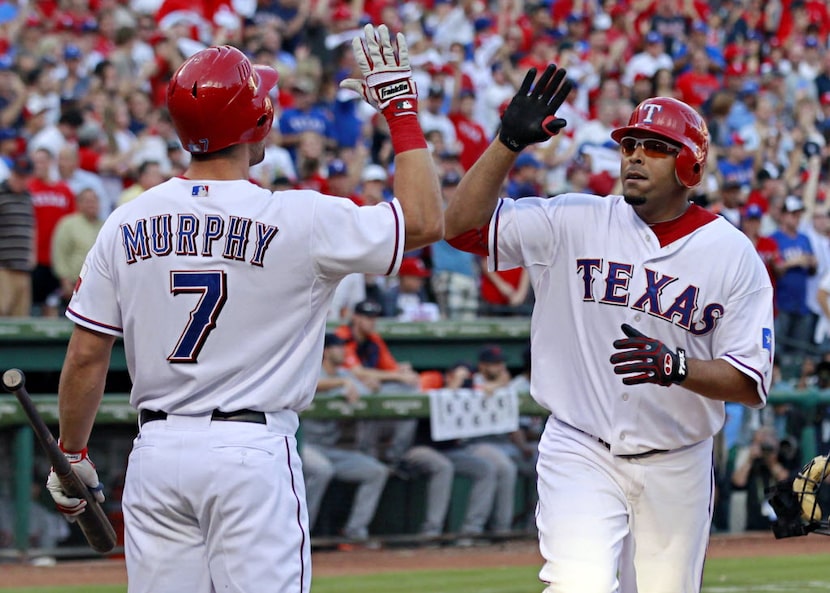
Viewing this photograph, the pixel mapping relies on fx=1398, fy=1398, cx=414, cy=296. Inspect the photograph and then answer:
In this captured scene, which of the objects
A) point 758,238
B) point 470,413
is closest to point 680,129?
point 470,413

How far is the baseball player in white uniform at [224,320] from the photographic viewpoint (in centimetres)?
366

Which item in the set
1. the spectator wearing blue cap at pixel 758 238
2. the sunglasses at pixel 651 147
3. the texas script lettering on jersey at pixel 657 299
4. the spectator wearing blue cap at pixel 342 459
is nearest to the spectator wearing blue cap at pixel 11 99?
the spectator wearing blue cap at pixel 342 459

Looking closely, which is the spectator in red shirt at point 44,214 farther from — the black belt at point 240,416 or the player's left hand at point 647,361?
the black belt at point 240,416

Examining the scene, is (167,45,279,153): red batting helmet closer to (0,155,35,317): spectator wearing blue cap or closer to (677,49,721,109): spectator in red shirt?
(0,155,35,317): spectator wearing blue cap

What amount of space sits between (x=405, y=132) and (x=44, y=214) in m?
7.87

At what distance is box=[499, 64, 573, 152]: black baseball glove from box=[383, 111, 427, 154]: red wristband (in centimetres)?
76

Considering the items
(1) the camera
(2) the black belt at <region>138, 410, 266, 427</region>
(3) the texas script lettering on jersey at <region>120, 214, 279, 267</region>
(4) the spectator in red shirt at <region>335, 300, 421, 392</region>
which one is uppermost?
(1) the camera

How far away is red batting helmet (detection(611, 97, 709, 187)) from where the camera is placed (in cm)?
490

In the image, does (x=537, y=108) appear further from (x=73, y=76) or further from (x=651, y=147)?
(x=73, y=76)

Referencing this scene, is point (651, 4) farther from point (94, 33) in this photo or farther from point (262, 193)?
point (262, 193)

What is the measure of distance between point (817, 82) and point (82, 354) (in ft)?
58.9

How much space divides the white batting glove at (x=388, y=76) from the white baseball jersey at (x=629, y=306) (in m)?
1.02

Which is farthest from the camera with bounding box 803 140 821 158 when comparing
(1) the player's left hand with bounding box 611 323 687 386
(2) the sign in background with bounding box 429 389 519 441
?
(1) the player's left hand with bounding box 611 323 687 386

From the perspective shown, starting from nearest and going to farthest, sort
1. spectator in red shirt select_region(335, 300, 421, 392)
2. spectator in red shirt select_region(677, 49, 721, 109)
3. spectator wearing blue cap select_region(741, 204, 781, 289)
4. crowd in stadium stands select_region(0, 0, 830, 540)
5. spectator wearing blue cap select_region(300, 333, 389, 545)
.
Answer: spectator wearing blue cap select_region(300, 333, 389, 545) → spectator in red shirt select_region(335, 300, 421, 392) → crowd in stadium stands select_region(0, 0, 830, 540) → spectator wearing blue cap select_region(741, 204, 781, 289) → spectator in red shirt select_region(677, 49, 721, 109)
